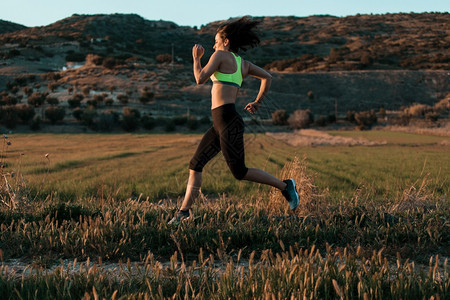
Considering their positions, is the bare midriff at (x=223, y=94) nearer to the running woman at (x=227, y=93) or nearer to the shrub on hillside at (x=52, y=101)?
the running woman at (x=227, y=93)

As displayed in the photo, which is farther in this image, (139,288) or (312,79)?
(312,79)

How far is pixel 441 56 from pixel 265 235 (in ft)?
258

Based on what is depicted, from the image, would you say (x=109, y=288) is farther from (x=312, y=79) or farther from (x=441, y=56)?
(x=441, y=56)

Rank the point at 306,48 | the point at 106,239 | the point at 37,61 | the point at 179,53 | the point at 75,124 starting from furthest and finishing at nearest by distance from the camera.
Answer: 1. the point at 306,48
2. the point at 179,53
3. the point at 37,61
4. the point at 75,124
5. the point at 106,239

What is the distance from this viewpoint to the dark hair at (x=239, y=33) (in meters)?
4.18

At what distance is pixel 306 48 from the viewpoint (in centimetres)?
8631

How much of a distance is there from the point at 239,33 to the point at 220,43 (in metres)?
0.25

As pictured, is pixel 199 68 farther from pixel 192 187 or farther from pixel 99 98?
pixel 99 98

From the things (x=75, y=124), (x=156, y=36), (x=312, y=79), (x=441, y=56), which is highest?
(x=156, y=36)

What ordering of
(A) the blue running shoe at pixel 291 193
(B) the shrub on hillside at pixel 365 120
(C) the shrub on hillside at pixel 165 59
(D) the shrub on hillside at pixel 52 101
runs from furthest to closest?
(C) the shrub on hillside at pixel 165 59
(D) the shrub on hillside at pixel 52 101
(B) the shrub on hillside at pixel 365 120
(A) the blue running shoe at pixel 291 193

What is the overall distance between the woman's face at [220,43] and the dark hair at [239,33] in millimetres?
38

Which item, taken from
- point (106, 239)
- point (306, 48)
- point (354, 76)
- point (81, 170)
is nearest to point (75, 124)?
point (81, 170)

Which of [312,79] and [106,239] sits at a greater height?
[312,79]

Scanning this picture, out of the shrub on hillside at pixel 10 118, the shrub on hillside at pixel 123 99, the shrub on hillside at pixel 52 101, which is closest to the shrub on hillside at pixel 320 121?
the shrub on hillside at pixel 123 99
